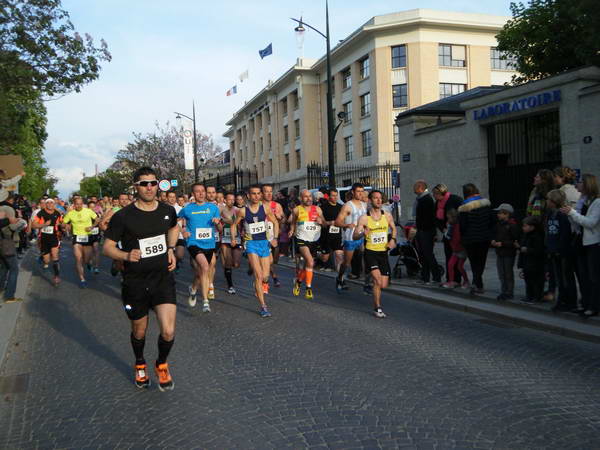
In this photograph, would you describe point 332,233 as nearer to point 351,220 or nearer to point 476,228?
point 351,220

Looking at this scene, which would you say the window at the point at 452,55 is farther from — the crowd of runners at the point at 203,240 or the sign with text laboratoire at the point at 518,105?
the crowd of runners at the point at 203,240

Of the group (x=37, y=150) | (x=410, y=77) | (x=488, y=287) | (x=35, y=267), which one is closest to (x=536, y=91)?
(x=488, y=287)

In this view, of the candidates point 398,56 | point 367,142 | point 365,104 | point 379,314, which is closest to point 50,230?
point 379,314

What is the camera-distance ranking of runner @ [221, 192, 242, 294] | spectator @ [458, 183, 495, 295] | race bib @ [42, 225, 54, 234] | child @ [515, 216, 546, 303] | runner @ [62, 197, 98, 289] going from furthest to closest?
race bib @ [42, 225, 54, 234]
runner @ [62, 197, 98, 289]
runner @ [221, 192, 242, 294]
spectator @ [458, 183, 495, 295]
child @ [515, 216, 546, 303]

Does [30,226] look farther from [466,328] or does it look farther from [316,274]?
[466,328]

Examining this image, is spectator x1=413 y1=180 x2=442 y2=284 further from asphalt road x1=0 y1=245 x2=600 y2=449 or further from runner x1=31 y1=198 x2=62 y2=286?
runner x1=31 y1=198 x2=62 y2=286

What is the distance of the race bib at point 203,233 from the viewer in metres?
9.27

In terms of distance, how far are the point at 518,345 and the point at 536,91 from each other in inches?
424

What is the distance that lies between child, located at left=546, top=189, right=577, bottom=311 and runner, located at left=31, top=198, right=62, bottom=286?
1004 cm

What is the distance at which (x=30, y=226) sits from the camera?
12.9 metres

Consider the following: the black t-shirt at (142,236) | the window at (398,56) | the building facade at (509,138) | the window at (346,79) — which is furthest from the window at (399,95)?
the black t-shirt at (142,236)

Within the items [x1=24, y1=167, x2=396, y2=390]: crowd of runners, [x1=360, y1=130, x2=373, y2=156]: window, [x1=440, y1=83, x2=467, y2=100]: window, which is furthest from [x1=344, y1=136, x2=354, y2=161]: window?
[x1=24, y1=167, x2=396, y2=390]: crowd of runners

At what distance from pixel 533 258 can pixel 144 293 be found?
570 centimetres

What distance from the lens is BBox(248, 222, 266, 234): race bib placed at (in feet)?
28.9
